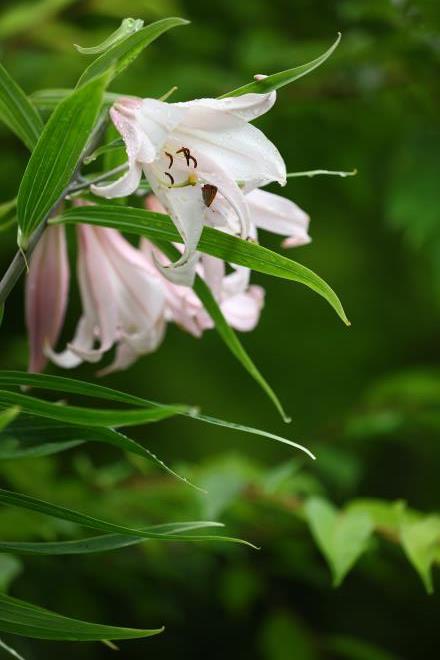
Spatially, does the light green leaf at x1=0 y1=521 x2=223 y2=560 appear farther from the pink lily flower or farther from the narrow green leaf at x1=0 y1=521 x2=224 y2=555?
the pink lily flower

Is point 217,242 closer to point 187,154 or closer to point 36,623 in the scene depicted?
point 187,154

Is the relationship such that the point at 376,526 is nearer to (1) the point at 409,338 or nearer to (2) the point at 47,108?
(2) the point at 47,108

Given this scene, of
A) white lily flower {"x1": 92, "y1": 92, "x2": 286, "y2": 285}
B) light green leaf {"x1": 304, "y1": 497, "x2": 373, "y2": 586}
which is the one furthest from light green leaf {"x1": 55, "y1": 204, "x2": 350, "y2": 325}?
light green leaf {"x1": 304, "y1": 497, "x2": 373, "y2": 586}

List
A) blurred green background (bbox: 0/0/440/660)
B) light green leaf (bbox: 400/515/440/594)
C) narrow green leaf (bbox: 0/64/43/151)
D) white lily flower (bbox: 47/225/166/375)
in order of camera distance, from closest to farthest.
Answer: narrow green leaf (bbox: 0/64/43/151), white lily flower (bbox: 47/225/166/375), light green leaf (bbox: 400/515/440/594), blurred green background (bbox: 0/0/440/660)

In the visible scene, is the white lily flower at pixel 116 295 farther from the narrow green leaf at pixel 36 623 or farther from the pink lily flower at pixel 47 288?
the narrow green leaf at pixel 36 623

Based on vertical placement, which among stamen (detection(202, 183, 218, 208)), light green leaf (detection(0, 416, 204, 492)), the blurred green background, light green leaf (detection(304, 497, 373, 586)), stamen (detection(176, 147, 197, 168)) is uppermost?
stamen (detection(176, 147, 197, 168))

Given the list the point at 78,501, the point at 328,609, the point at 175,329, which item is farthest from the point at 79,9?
the point at 328,609
